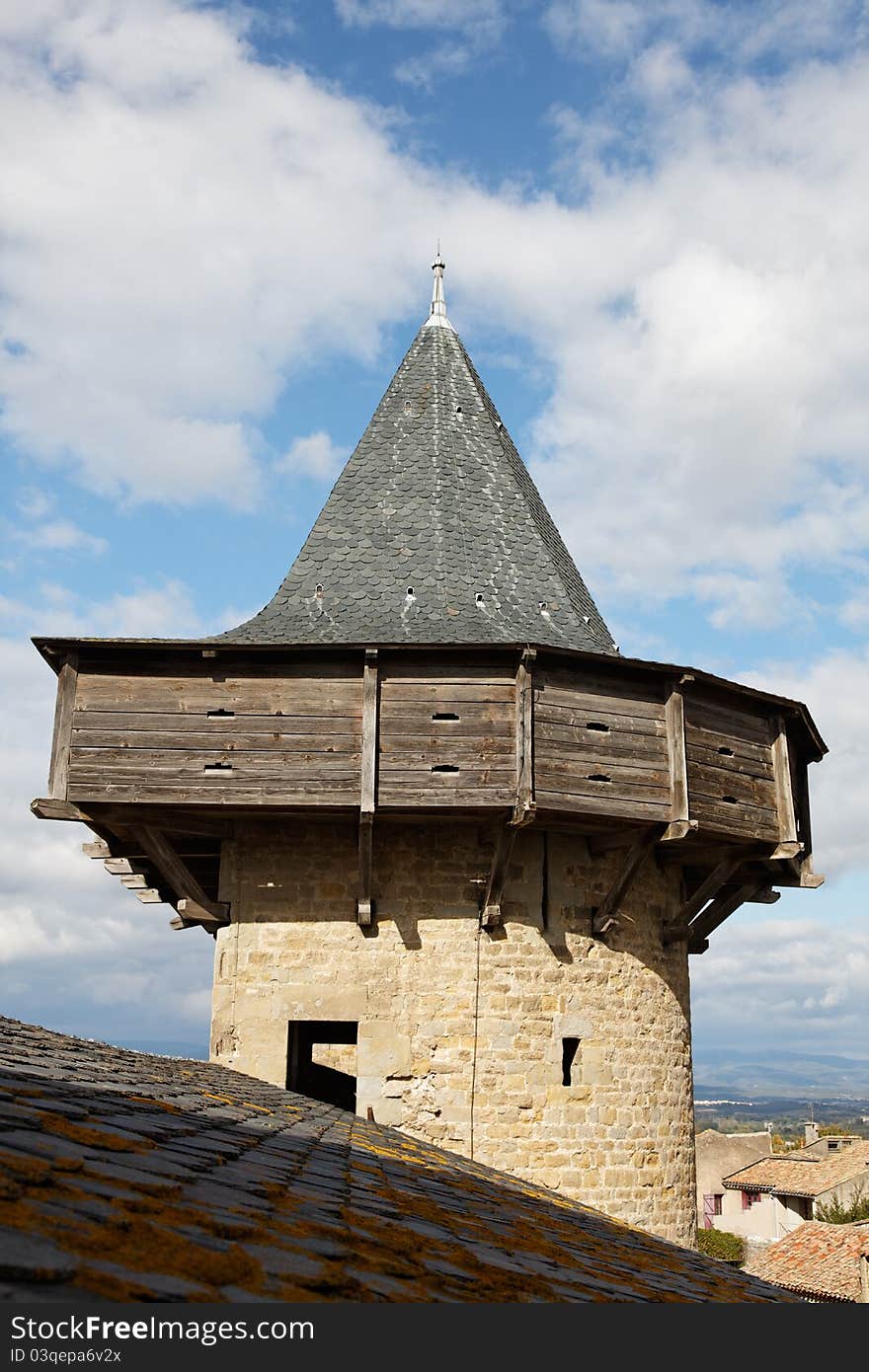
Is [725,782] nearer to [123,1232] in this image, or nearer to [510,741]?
[510,741]

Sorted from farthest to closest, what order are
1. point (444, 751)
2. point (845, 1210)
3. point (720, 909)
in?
1. point (845, 1210)
2. point (720, 909)
3. point (444, 751)

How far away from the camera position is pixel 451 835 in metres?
10.0

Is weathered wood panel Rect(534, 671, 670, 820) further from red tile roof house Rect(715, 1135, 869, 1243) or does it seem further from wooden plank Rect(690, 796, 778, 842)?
red tile roof house Rect(715, 1135, 869, 1243)

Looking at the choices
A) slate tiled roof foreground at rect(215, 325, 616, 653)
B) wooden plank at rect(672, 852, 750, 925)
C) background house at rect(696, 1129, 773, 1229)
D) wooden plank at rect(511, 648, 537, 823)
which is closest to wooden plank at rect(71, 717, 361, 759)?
slate tiled roof foreground at rect(215, 325, 616, 653)

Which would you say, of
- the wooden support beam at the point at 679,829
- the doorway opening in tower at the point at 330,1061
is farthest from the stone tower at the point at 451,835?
the doorway opening in tower at the point at 330,1061

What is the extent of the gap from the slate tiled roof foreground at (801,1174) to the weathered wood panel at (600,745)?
24.6 metres

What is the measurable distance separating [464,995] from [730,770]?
9.19ft

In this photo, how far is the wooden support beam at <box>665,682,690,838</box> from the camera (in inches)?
381

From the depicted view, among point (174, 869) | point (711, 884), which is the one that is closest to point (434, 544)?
point (174, 869)

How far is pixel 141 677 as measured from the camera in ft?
31.9

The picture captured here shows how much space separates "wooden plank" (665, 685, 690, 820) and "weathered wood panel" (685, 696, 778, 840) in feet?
0.34

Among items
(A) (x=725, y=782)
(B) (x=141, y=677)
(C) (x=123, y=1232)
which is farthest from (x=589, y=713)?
(C) (x=123, y=1232)

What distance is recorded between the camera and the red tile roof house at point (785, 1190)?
30.5 m

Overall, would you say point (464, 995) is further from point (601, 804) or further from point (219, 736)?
point (219, 736)
